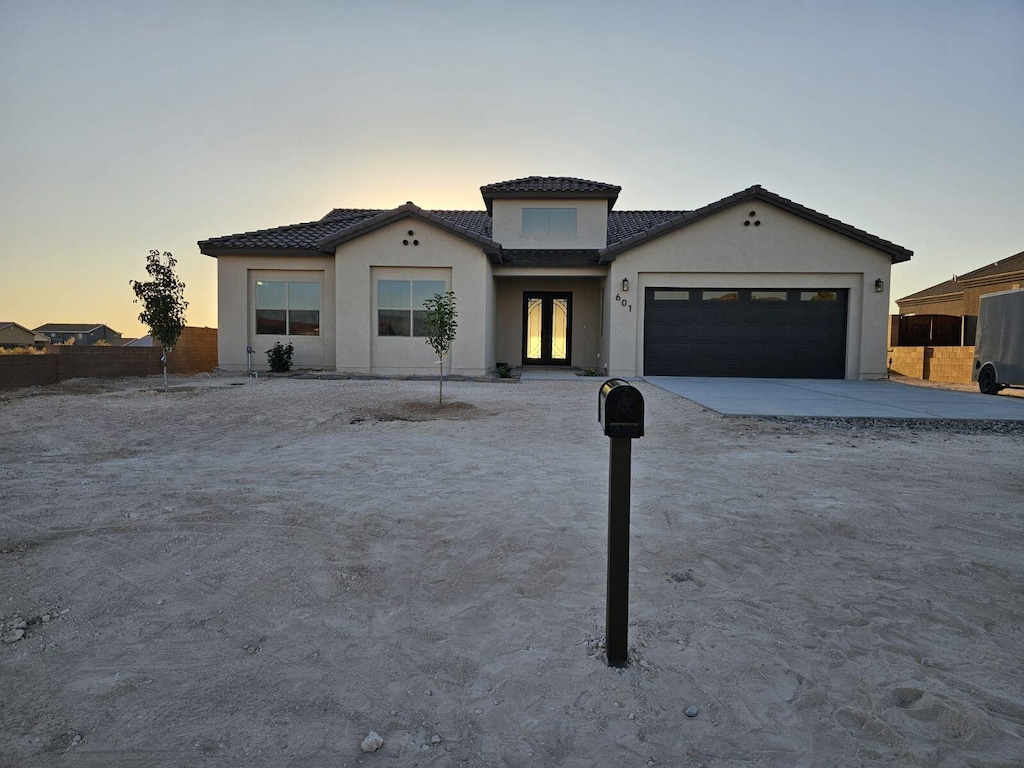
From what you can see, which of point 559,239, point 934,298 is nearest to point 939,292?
point 934,298

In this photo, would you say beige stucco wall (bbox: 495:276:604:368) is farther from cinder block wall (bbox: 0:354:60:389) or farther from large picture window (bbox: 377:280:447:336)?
cinder block wall (bbox: 0:354:60:389)

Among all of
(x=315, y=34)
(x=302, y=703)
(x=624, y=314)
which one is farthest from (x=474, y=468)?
(x=315, y=34)

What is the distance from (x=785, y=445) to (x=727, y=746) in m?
5.33

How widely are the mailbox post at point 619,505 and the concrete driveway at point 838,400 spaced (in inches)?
258

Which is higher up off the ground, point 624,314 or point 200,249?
point 200,249

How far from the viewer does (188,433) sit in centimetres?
689

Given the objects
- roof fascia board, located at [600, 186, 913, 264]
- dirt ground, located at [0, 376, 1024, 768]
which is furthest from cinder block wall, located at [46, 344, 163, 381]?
roof fascia board, located at [600, 186, 913, 264]

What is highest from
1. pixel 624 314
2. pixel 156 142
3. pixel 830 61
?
pixel 830 61

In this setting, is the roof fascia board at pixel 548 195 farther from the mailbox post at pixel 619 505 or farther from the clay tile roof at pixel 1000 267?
the clay tile roof at pixel 1000 267

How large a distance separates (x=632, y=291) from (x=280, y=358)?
10551mm

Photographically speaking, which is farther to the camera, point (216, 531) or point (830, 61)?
point (830, 61)

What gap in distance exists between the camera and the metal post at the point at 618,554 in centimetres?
199

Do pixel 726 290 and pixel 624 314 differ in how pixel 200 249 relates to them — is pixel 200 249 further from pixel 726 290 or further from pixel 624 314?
pixel 726 290

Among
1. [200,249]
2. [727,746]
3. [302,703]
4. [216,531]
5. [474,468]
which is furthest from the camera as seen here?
Result: [200,249]
